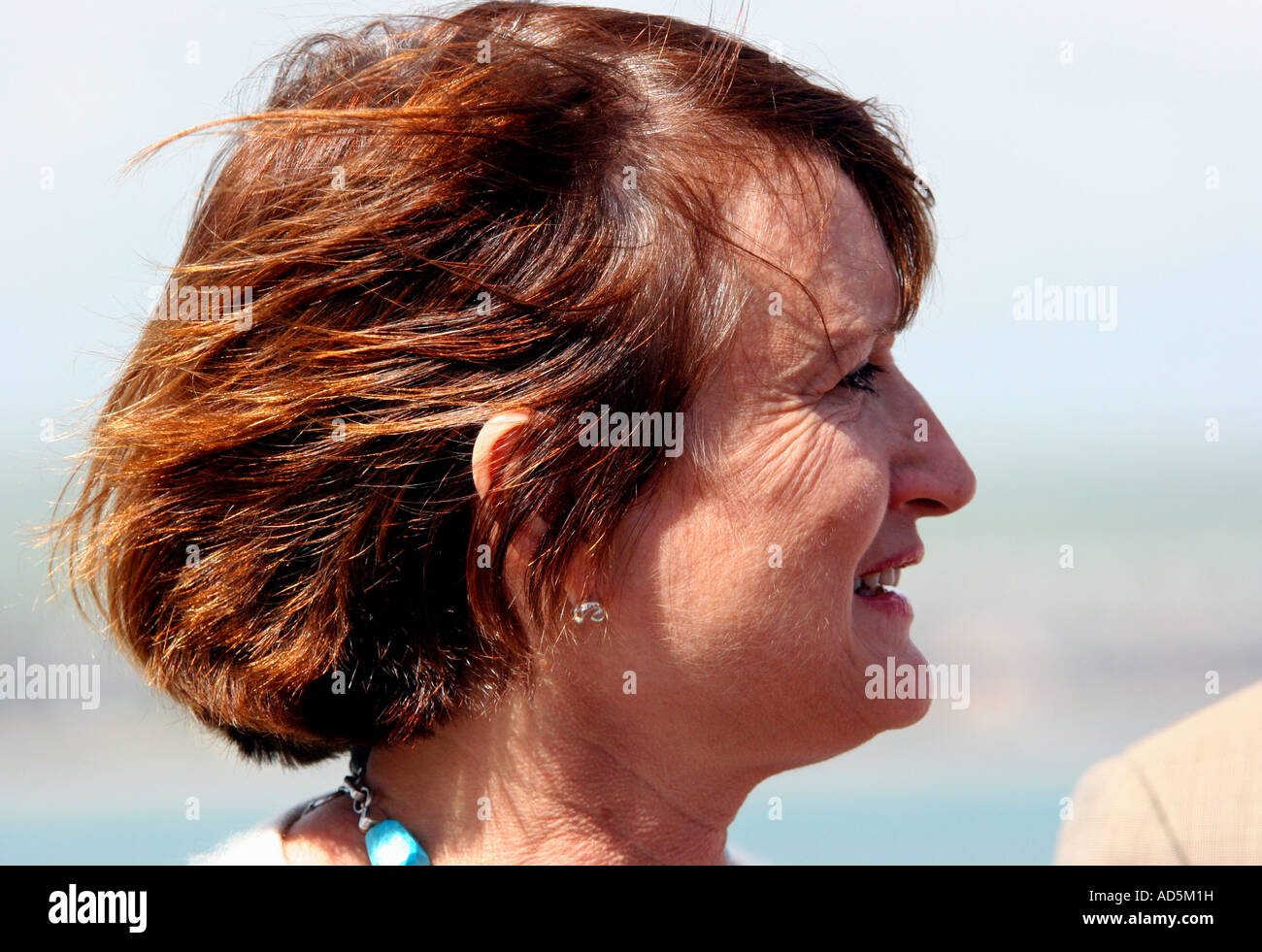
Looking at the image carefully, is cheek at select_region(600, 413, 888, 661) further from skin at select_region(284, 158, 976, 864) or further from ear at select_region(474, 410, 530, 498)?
ear at select_region(474, 410, 530, 498)

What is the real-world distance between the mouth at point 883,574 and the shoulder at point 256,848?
1.24 meters

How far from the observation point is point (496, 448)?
2160 millimetres

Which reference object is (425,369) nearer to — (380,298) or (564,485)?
(380,298)

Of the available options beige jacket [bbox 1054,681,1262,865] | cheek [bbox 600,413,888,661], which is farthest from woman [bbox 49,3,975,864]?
beige jacket [bbox 1054,681,1262,865]

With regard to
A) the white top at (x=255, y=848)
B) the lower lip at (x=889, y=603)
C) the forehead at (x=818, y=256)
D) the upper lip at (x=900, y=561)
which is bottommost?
the white top at (x=255, y=848)

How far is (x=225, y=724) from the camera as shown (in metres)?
2.67

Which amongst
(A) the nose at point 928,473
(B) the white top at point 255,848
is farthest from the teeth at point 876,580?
(B) the white top at point 255,848

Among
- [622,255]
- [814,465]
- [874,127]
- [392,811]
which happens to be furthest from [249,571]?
[874,127]

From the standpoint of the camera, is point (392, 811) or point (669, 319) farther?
point (392, 811)

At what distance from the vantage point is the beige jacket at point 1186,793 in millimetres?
1993

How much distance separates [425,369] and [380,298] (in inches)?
6.5

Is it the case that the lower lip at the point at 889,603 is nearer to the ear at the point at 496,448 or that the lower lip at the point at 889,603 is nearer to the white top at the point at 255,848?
the ear at the point at 496,448

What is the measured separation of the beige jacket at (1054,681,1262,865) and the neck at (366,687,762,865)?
2.18 ft
